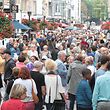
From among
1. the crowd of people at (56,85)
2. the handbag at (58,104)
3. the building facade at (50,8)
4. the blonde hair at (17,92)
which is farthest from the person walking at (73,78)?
the building facade at (50,8)

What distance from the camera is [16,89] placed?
920 cm

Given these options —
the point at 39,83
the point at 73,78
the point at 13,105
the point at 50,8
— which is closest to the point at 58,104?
the point at 39,83

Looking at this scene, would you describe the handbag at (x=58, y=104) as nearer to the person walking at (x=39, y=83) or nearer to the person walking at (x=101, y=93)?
the person walking at (x=39, y=83)

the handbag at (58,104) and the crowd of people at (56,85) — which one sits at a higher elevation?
the crowd of people at (56,85)

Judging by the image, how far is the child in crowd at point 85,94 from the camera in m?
11.6

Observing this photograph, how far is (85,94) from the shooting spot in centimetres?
1161

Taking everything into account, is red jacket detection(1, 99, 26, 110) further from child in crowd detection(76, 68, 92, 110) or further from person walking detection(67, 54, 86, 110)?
person walking detection(67, 54, 86, 110)

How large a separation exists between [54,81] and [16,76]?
0.93 metres

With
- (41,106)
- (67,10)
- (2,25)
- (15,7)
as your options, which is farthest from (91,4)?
(41,106)

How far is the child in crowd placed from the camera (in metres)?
11.6

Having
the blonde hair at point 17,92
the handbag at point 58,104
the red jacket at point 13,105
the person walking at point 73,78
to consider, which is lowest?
the handbag at point 58,104

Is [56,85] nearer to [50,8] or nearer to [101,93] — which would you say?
[101,93]

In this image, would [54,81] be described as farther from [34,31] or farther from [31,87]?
[34,31]

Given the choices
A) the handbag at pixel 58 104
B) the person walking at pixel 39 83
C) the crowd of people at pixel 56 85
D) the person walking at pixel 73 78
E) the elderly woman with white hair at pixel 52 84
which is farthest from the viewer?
the person walking at pixel 73 78
